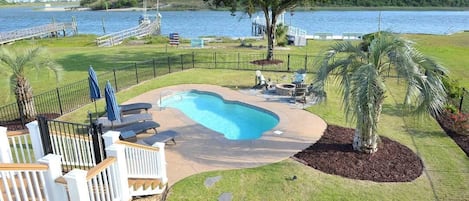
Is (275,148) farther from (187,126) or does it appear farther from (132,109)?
(132,109)

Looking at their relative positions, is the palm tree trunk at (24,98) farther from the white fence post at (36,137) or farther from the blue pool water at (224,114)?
the white fence post at (36,137)

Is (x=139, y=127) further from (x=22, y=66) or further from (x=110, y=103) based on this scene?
(x=22, y=66)

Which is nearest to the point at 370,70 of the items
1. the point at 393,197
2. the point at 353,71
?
the point at 353,71

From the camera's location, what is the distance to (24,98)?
1259cm

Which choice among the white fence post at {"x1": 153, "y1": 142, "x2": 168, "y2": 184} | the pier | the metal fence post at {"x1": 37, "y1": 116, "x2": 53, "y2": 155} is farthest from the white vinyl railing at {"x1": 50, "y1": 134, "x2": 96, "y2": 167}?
the pier

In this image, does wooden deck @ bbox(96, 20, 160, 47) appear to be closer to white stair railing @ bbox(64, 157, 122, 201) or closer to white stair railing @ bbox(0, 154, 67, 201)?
white stair railing @ bbox(64, 157, 122, 201)

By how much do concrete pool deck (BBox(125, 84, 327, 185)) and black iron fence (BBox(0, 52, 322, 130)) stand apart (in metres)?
3.33

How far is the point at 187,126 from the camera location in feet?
39.8

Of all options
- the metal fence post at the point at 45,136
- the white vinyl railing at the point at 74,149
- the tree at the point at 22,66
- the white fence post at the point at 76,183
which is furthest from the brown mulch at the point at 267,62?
the white fence post at the point at 76,183

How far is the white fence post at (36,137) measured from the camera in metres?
6.67

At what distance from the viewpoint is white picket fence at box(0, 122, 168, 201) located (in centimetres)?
474

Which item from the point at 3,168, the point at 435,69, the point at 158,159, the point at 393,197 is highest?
the point at 435,69

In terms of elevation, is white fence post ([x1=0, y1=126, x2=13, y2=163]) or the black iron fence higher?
white fence post ([x1=0, y1=126, x2=13, y2=163])

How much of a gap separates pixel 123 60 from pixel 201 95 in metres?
11.8
